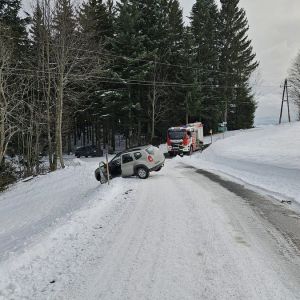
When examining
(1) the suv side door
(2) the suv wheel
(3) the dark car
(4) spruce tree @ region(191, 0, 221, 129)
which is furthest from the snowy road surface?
(4) spruce tree @ region(191, 0, 221, 129)

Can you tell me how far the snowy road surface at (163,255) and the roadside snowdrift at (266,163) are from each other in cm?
479

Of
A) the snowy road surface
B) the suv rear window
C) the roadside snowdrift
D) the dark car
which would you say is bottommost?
the dark car

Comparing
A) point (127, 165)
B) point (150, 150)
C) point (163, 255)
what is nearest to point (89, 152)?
point (150, 150)

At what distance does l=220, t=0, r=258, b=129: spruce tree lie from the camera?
61875 mm

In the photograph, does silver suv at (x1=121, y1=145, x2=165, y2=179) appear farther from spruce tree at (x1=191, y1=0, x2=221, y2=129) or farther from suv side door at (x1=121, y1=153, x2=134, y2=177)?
spruce tree at (x1=191, y1=0, x2=221, y2=129)

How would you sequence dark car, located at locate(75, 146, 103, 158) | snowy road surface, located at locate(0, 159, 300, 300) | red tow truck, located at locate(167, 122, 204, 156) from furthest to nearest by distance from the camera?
1. dark car, located at locate(75, 146, 103, 158)
2. red tow truck, located at locate(167, 122, 204, 156)
3. snowy road surface, located at locate(0, 159, 300, 300)

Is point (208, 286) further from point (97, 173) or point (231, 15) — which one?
point (231, 15)

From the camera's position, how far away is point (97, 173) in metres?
22.3

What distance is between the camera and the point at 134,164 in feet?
70.6

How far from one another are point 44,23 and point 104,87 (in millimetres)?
20298

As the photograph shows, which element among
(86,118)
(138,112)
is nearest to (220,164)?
(138,112)

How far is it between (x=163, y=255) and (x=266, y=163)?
1832cm

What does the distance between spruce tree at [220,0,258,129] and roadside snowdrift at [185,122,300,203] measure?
21.2m

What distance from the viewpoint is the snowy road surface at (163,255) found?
625 centimetres
